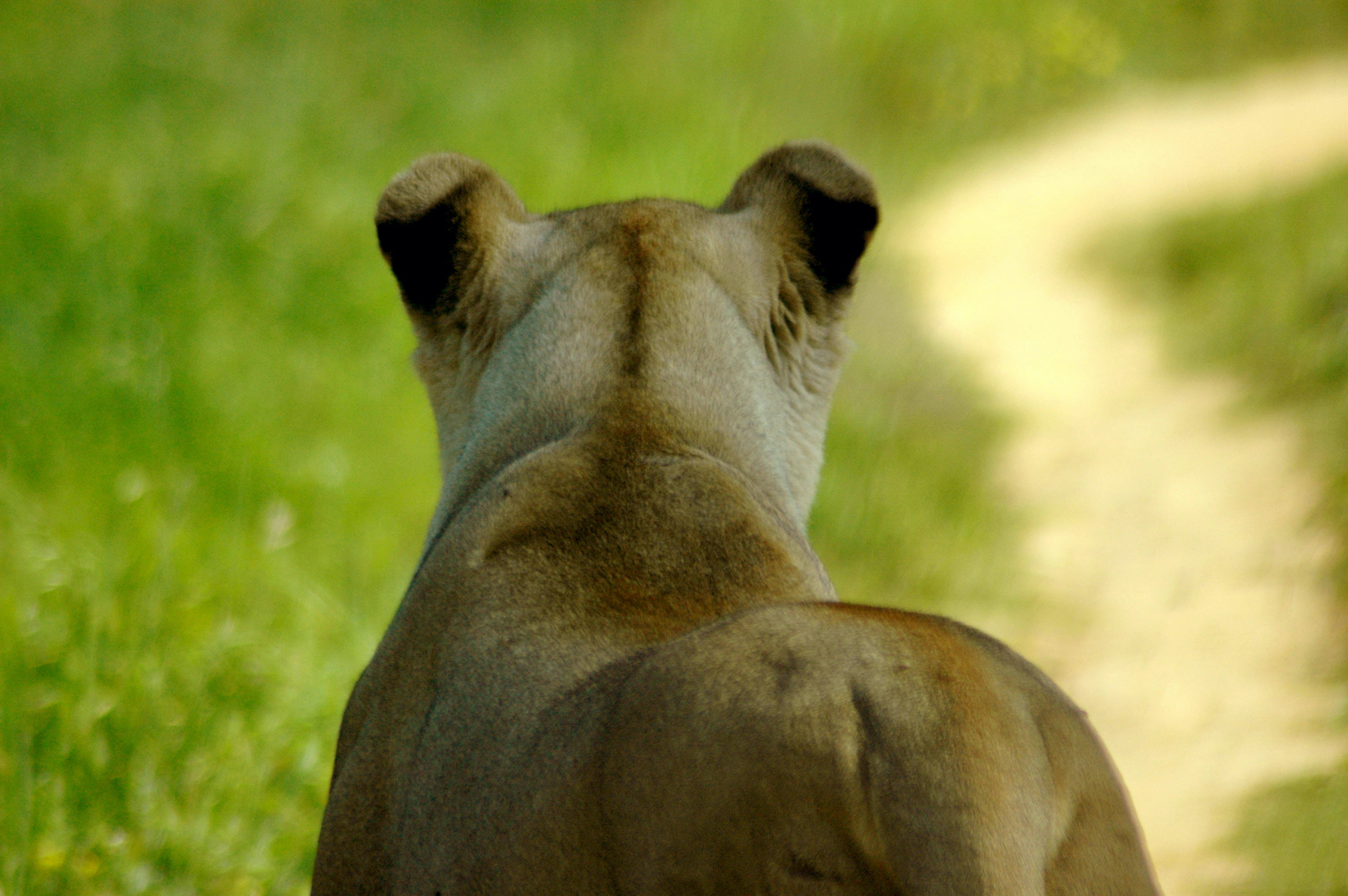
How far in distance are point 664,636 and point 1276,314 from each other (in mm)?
7554

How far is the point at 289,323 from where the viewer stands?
314 inches

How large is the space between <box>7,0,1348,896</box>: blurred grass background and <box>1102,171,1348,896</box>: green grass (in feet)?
0.57

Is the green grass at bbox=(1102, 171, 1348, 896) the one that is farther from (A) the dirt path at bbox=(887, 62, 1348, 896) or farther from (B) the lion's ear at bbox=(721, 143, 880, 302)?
(B) the lion's ear at bbox=(721, 143, 880, 302)

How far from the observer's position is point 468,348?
3.18 m

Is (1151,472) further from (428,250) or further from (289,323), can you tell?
(428,250)

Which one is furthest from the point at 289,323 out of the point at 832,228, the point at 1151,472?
the point at 832,228

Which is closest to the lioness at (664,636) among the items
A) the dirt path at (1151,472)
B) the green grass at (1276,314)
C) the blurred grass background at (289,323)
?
the blurred grass background at (289,323)

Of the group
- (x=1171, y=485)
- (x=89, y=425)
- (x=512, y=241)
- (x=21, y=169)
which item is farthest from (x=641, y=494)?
(x=21, y=169)

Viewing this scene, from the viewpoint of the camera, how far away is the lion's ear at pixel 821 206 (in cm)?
323

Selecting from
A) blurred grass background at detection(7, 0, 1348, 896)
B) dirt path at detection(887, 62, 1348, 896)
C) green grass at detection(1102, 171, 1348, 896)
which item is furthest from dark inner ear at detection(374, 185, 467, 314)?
green grass at detection(1102, 171, 1348, 896)

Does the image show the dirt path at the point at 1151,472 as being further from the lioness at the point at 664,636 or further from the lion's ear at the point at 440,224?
the lion's ear at the point at 440,224

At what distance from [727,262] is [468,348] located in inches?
23.8

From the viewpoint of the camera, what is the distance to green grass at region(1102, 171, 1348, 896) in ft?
15.9

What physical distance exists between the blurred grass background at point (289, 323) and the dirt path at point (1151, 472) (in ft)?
1.35
